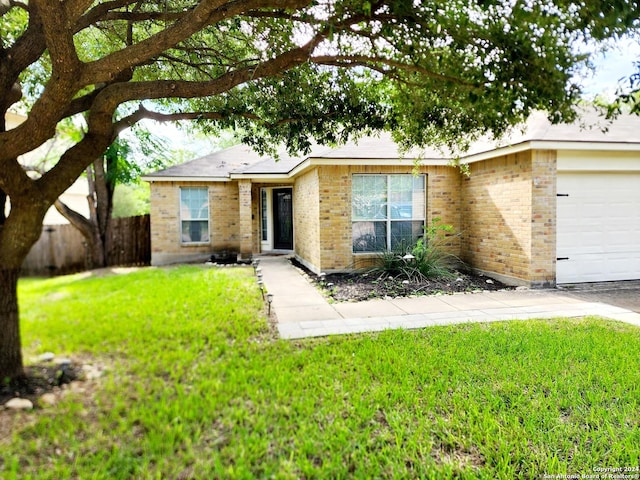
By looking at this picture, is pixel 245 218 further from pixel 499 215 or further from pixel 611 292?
pixel 611 292

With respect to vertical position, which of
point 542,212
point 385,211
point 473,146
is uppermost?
point 473,146

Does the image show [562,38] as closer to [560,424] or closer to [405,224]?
[560,424]

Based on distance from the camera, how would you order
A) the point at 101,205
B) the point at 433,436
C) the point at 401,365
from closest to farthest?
the point at 101,205 → the point at 433,436 → the point at 401,365

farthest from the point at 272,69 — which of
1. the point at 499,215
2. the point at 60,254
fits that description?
the point at 499,215

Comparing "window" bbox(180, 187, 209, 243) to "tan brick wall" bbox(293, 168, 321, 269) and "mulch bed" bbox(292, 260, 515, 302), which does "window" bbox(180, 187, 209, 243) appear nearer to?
"tan brick wall" bbox(293, 168, 321, 269)

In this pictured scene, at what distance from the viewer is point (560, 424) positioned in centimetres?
297

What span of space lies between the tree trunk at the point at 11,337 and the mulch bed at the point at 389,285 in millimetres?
5762

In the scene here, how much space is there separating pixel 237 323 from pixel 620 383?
3597 millimetres

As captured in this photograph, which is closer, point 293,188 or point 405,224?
point 405,224

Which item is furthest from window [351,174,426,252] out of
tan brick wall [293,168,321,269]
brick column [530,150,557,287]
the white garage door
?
the white garage door

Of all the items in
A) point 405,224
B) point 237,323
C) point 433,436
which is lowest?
point 433,436

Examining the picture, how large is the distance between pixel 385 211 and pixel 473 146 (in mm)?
2592

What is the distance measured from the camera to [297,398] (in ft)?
10.6

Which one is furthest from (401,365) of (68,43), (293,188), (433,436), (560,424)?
(293,188)
